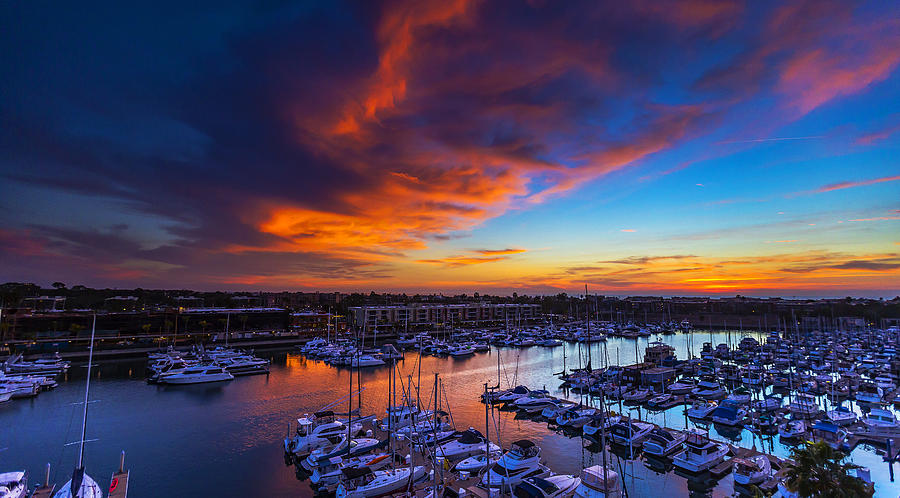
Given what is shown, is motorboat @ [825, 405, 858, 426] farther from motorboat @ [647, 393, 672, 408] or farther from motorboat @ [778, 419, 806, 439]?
motorboat @ [647, 393, 672, 408]

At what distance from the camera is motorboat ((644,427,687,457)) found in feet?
76.1

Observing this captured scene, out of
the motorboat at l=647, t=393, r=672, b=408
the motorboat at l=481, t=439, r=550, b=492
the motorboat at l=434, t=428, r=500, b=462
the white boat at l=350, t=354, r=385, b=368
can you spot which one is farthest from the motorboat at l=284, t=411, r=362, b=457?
the white boat at l=350, t=354, r=385, b=368

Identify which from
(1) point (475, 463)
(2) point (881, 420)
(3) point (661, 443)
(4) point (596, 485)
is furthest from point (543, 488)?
(2) point (881, 420)

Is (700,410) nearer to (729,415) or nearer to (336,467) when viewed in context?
(729,415)

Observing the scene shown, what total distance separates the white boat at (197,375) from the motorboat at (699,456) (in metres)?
45.7

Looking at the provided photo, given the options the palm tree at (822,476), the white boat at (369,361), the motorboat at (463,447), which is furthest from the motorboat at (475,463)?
the white boat at (369,361)

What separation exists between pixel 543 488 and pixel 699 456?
9870 mm

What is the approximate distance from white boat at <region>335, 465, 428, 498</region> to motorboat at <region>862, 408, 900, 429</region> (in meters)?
30.3

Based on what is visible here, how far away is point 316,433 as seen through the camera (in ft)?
82.9

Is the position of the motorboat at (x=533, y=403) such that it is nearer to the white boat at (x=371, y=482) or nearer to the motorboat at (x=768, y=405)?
the motorboat at (x=768, y=405)

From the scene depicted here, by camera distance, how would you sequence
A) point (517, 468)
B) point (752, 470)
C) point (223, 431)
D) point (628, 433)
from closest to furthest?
point (752, 470) → point (517, 468) → point (628, 433) → point (223, 431)

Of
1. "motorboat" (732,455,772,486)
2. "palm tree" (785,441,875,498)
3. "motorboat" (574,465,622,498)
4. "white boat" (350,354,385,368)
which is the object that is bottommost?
"white boat" (350,354,385,368)

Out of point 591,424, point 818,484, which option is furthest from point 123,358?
point 818,484

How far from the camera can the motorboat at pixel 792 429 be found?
25802mm
